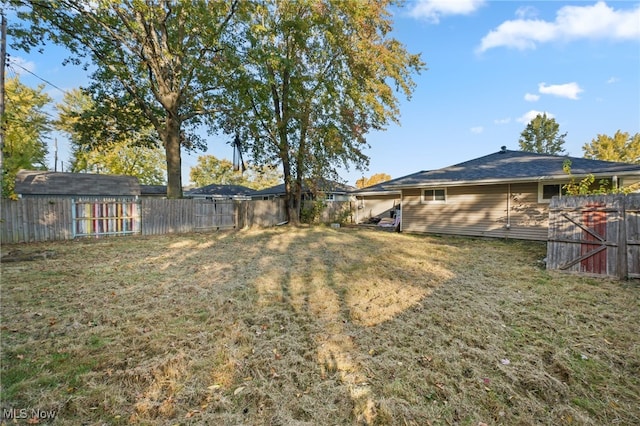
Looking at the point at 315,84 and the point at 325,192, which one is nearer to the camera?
the point at 315,84

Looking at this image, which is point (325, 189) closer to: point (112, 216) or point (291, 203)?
point (291, 203)

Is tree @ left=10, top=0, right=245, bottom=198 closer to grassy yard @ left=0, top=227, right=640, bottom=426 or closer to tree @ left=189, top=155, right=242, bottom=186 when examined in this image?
grassy yard @ left=0, top=227, right=640, bottom=426

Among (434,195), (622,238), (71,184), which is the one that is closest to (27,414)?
(622,238)

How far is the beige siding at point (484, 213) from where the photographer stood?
9422mm

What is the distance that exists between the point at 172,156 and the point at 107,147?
8.59m

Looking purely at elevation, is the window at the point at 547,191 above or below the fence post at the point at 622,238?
above

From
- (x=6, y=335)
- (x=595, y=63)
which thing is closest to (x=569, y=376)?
(x=6, y=335)

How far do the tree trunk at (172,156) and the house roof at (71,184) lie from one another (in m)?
8.89

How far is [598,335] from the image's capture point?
3043 mm

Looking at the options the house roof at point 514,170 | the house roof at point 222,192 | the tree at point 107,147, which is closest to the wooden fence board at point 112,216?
the tree at point 107,147

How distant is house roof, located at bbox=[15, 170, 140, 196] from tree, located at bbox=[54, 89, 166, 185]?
2019 millimetres

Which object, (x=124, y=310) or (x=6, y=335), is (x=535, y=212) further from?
(x=6, y=335)

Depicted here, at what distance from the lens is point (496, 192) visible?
10109 millimetres

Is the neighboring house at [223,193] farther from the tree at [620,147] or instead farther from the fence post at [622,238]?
the tree at [620,147]
